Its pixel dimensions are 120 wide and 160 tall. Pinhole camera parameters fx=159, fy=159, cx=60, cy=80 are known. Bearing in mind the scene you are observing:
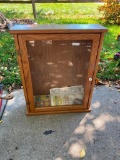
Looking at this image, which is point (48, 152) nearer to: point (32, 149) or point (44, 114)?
point (32, 149)

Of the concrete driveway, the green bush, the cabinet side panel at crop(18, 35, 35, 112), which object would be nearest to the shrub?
the green bush

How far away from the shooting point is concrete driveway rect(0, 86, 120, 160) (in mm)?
1601

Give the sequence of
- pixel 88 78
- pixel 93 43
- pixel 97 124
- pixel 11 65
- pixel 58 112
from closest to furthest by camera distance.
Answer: pixel 93 43
pixel 88 78
pixel 97 124
pixel 58 112
pixel 11 65

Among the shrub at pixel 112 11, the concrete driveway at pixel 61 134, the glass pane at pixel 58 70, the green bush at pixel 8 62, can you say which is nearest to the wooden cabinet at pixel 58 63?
the glass pane at pixel 58 70

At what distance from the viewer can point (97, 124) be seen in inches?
76.1

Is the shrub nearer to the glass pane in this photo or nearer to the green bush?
the green bush

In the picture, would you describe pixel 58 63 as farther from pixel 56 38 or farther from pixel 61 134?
pixel 61 134

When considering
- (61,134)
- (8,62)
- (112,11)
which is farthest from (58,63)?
(112,11)

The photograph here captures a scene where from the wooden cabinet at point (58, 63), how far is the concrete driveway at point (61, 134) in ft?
0.51

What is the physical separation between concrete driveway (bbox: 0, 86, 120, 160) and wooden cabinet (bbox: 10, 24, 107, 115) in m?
0.16

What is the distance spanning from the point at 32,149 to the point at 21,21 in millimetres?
4392

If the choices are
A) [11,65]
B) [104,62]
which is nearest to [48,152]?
[11,65]

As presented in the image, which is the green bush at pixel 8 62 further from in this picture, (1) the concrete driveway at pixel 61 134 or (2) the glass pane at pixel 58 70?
(2) the glass pane at pixel 58 70

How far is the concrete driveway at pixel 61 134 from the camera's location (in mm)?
1601
